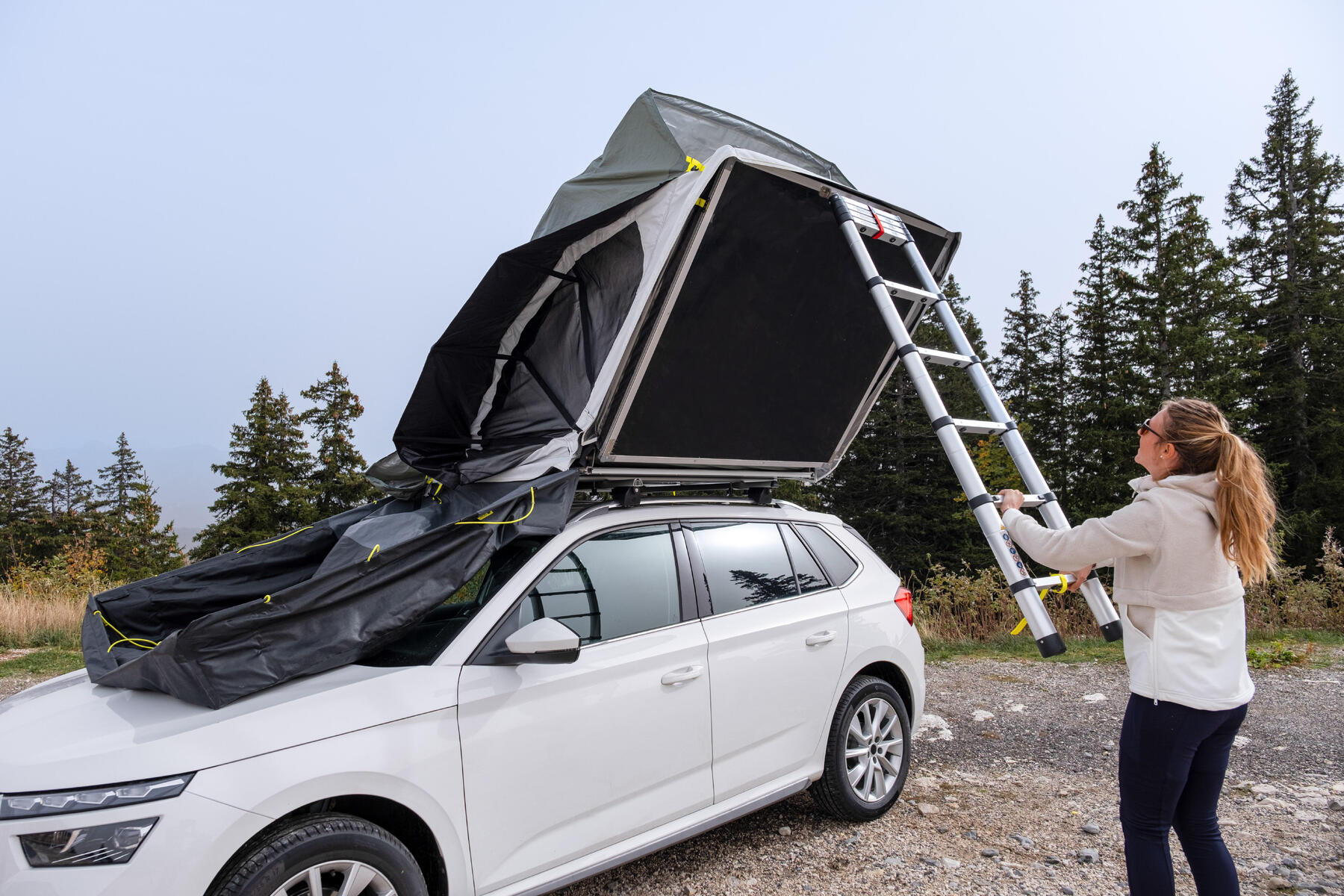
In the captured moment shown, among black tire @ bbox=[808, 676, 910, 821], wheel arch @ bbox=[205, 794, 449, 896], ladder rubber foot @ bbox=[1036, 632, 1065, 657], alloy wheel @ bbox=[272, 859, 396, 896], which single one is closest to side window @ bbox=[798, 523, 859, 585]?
black tire @ bbox=[808, 676, 910, 821]

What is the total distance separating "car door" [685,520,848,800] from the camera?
3570mm

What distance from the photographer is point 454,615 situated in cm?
325

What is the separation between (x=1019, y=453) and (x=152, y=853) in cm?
351

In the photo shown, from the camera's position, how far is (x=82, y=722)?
8.32ft

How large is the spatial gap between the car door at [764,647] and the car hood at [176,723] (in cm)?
130

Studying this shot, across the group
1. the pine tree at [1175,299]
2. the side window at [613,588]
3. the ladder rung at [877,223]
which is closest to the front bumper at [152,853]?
the side window at [613,588]

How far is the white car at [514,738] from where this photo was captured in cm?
228

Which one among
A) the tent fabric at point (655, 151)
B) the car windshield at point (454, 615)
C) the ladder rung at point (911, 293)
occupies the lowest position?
the car windshield at point (454, 615)

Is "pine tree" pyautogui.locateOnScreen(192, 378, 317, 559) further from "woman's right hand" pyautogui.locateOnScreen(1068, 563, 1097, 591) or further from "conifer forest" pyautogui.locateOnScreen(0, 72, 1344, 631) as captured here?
"woman's right hand" pyautogui.locateOnScreen(1068, 563, 1097, 591)

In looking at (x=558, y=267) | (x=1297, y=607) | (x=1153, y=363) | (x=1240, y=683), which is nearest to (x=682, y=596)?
(x=558, y=267)

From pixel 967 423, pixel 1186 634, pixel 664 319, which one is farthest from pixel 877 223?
pixel 1186 634

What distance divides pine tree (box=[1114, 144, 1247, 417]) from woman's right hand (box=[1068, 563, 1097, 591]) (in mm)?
32998

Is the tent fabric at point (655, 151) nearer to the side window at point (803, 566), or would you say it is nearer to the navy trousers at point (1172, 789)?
the side window at point (803, 566)

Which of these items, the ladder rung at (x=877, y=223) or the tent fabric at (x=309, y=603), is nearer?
the tent fabric at (x=309, y=603)
